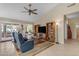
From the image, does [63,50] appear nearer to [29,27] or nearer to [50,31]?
[50,31]

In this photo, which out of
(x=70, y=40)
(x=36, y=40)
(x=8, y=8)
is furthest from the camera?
(x=70, y=40)

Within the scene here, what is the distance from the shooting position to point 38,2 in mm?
2332

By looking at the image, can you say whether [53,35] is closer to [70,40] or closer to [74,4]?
[70,40]

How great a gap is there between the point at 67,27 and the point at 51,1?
0.86 m

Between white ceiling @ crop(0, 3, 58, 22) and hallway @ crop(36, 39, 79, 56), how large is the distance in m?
0.89

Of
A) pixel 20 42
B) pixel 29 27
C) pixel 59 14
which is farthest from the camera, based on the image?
pixel 59 14

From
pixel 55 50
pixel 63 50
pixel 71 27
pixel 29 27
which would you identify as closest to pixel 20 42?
pixel 29 27

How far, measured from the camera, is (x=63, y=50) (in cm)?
247

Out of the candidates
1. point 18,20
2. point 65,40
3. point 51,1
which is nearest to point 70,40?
point 65,40

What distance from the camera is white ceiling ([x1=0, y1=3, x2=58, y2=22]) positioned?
90.3 inches

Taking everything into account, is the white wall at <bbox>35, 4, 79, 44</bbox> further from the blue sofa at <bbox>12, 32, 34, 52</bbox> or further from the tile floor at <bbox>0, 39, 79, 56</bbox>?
the blue sofa at <bbox>12, 32, 34, 52</bbox>

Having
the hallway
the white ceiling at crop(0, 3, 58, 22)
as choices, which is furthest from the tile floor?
the white ceiling at crop(0, 3, 58, 22)

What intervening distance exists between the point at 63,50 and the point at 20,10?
1.49 metres

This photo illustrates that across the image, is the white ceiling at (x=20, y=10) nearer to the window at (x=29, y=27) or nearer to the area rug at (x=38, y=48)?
the window at (x=29, y=27)
